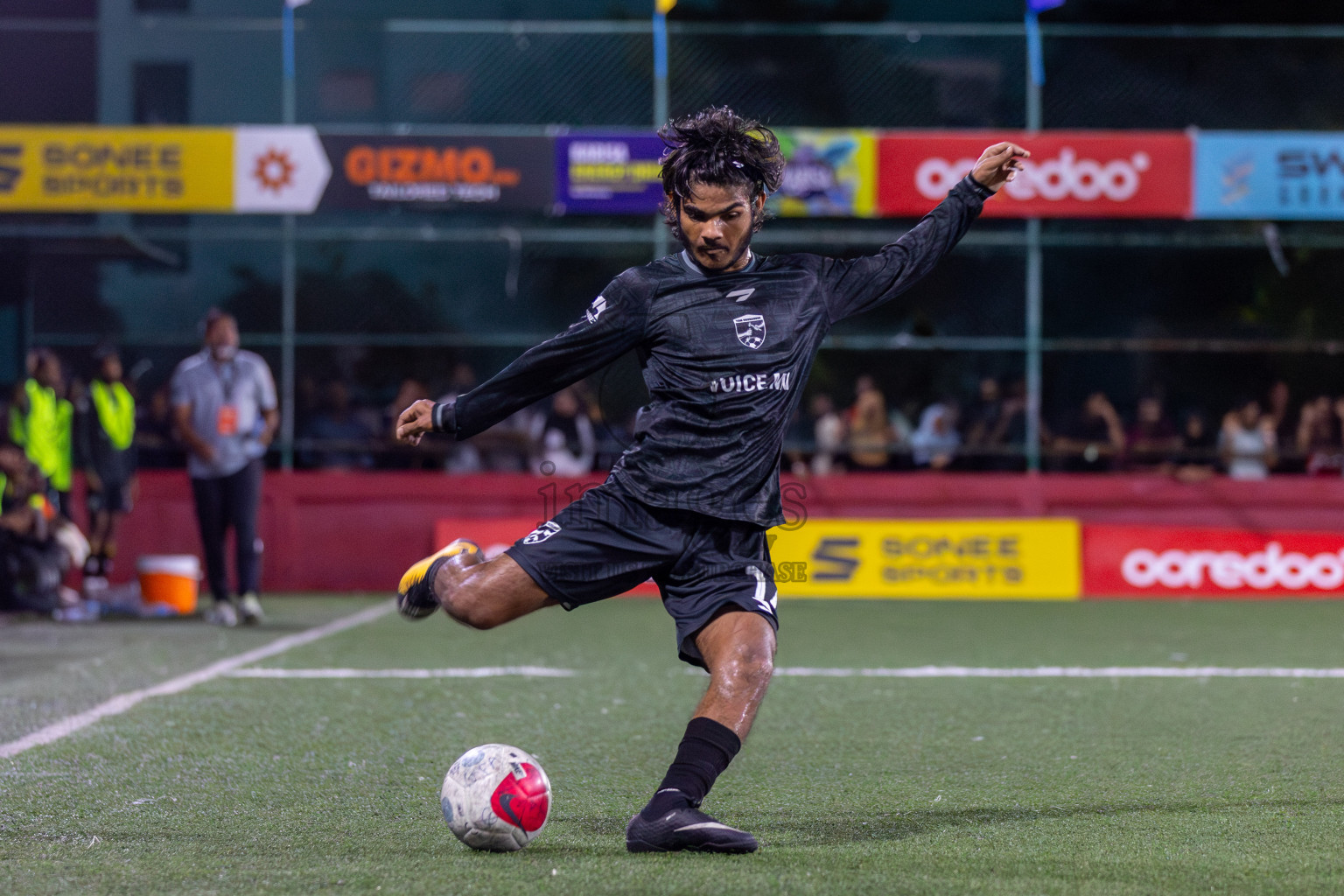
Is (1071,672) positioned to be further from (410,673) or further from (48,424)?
(48,424)

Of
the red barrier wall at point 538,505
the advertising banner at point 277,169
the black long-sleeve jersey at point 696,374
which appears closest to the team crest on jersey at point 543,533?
the black long-sleeve jersey at point 696,374

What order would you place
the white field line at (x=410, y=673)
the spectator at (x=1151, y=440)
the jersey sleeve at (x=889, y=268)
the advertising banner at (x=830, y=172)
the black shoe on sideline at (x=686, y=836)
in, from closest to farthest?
the black shoe on sideline at (x=686, y=836), the jersey sleeve at (x=889, y=268), the white field line at (x=410, y=673), the advertising banner at (x=830, y=172), the spectator at (x=1151, y=440)

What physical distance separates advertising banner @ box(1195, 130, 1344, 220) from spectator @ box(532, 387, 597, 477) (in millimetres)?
5945

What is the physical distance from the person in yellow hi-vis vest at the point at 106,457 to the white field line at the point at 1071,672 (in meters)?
6.85

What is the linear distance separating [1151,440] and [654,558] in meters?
11.6

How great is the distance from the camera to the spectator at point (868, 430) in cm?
1489

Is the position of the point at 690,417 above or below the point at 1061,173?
below

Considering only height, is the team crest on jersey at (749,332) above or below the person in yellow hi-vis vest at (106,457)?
above

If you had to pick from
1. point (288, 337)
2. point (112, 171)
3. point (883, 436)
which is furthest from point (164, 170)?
point (883, 436)

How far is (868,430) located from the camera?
1498 centimetres

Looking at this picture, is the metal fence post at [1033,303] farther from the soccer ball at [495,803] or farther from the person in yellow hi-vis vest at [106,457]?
the soccer ball at [495,803]

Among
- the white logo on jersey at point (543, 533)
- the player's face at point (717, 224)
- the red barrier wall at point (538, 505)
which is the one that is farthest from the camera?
the red barrier wall at point (538, 505)

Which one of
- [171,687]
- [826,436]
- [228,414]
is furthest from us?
[826,436]

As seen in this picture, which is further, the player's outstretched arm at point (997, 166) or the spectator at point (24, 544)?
the spectator at point (24, 544)
